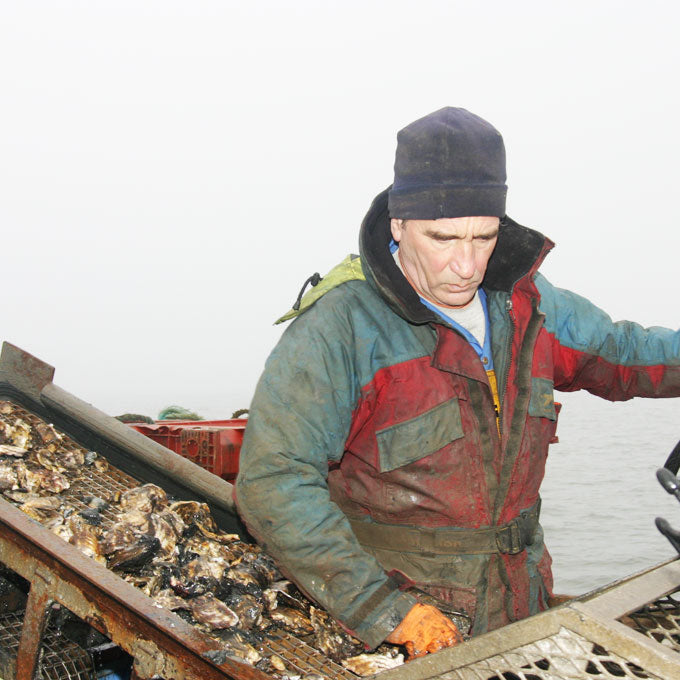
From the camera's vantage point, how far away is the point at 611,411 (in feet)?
74.4

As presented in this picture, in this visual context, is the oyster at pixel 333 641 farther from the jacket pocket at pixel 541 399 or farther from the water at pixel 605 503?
the water at pixel 605 503

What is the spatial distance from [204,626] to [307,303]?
106 cm

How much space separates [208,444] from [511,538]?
7.25ft

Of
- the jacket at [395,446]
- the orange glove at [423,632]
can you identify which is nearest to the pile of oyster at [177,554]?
the orange glove at [423,632]

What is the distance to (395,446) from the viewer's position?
97.3 inches

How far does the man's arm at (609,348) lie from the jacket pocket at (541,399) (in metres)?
0.23

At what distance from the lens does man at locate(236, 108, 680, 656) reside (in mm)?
2295

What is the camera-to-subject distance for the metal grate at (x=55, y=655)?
2547 mm

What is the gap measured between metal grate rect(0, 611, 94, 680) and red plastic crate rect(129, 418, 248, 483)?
1.62 metres

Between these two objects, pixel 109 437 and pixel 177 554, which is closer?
pixel 177 554

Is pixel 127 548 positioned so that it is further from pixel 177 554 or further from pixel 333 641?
pixel 333 641

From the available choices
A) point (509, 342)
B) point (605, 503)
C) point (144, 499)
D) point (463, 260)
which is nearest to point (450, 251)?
point (463, 260)

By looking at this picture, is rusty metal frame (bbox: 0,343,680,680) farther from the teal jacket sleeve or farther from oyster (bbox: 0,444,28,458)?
oyster (bbox: 0,444,28,458)

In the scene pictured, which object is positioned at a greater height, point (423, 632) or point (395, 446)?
point (395, 446)
